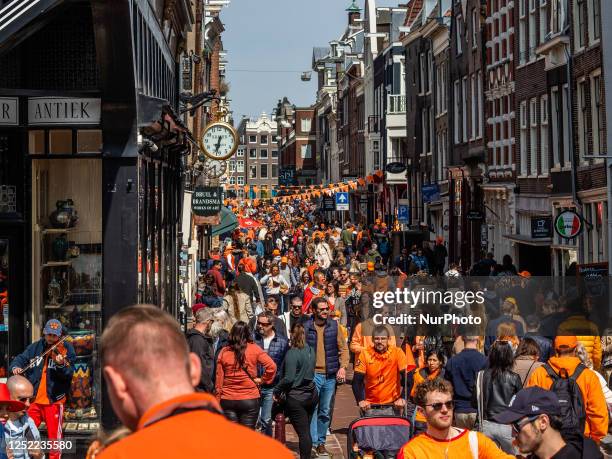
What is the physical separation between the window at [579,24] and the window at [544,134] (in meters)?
3.49

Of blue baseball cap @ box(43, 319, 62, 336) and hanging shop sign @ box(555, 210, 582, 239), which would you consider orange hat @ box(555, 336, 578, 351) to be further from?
hanging shop sign @ box(555, 210, 582, 239)

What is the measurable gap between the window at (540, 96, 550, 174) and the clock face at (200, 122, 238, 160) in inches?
314

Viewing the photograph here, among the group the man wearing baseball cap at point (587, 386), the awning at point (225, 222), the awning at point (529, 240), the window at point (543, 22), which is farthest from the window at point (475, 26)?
the man wearing baseball cap at point (587, 386)

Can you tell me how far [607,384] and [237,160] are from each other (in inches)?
6584

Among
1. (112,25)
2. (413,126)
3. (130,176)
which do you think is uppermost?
(413,126)

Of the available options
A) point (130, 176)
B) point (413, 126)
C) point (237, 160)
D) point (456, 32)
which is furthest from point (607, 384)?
point (237, 160)

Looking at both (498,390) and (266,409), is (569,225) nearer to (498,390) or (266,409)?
(266,409)

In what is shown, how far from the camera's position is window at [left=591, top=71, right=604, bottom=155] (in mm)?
26219

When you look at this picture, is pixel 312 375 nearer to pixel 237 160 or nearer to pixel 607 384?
pixel 607 384

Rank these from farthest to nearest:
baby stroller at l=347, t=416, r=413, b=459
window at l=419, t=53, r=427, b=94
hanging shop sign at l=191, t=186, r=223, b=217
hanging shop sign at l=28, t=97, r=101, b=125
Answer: window at l=419, t=53, r=427, b=94
hanging shop sign at l=191, t=186, r=223, b=217
hanging shop sign at l=28, t=97, r=101, b=125
baby stroller at l=347, t=416, r=413, b=459

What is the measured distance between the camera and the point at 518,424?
21.6 feet

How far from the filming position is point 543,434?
650cm

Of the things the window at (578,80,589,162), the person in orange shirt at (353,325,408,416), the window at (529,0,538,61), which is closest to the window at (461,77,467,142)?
the window at (529,0,538,61)

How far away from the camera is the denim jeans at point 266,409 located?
13.0 m
